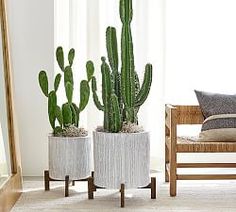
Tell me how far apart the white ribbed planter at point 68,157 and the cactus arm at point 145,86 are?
462mm

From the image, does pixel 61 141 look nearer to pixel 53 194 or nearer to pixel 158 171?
pixel 53 194

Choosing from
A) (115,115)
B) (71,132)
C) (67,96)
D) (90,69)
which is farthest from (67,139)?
(90,69)

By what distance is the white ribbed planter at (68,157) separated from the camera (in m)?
3.27

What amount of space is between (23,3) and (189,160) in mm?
1912

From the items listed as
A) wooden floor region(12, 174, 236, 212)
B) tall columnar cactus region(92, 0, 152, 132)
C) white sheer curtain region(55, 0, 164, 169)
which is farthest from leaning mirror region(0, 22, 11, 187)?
white sheer curtain region(55, 0, 164, 169)

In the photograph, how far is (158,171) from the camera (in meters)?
4.15

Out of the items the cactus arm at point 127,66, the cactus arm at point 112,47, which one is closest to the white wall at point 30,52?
the cactus arm at point 112,47

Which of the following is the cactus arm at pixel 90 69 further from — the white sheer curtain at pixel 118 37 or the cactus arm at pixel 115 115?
the white sheer curtain at pixel 118 37

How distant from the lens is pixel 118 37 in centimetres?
403

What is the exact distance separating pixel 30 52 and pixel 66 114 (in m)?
0.75

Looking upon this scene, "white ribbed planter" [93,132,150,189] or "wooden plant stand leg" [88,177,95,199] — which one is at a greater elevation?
"white ribbed planter" [93,132,150,189]

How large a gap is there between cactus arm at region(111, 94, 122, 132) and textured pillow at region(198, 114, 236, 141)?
67 centimetres

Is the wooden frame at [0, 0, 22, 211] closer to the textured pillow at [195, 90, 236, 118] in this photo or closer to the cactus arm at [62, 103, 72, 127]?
the cactus arm at [62, 103, 72, 127]

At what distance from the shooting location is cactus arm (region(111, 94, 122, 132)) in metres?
3.01
